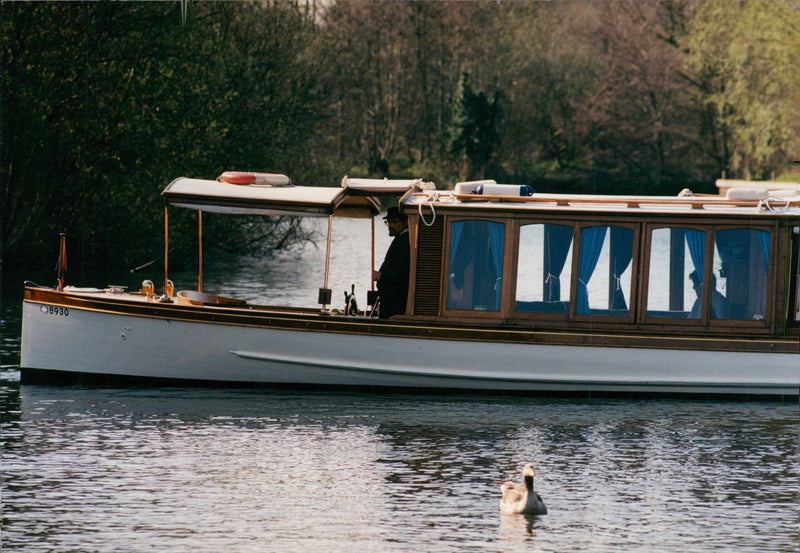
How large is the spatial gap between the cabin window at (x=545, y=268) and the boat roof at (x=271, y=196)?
178 centimetres

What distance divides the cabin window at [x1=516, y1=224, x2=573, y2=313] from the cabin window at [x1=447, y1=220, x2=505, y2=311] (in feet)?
1.00

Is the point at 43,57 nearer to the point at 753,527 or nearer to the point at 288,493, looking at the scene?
the point at 288,493

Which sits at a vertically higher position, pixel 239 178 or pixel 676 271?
pixel 239 178

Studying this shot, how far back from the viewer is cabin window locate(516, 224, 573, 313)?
1659cm

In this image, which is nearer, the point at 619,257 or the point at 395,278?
the point at 619,257

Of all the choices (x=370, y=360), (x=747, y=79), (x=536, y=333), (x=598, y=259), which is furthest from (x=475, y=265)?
(x=747, y=79)

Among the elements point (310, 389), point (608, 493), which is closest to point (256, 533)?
point (608, 493)

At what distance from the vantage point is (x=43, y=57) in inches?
1255

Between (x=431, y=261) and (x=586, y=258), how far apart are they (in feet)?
6.41

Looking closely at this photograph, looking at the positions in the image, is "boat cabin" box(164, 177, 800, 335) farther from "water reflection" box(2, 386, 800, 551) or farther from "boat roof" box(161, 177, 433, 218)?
"water reflection" box(2, 386, 800, 551)

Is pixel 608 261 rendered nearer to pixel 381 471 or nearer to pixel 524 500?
pixel 381 471

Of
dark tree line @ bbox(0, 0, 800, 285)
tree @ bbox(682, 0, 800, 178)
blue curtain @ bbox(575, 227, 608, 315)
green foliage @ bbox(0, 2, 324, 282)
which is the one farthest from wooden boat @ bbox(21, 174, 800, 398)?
tree @ bbox(682, 0, 800, 178)

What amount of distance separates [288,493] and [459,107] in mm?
63781

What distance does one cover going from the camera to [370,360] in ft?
55.3
